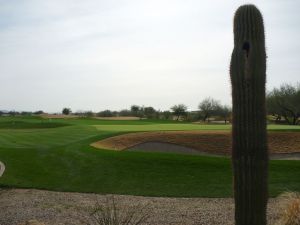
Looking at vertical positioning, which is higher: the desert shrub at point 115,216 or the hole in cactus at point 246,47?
the hole in cactus at point 246,47

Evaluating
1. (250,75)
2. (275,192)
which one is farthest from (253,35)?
(275,192)

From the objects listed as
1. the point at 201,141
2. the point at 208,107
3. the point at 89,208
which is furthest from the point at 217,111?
the point at 89,208

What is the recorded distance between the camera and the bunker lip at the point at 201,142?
956 inches

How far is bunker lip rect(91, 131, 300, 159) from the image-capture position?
79.7 ft

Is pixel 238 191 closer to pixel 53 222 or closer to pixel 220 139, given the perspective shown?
pixel 53 222

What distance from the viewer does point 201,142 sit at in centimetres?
2505

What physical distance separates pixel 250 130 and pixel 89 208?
21.9 ft

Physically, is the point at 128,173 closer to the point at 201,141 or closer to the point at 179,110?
the point at 201,141

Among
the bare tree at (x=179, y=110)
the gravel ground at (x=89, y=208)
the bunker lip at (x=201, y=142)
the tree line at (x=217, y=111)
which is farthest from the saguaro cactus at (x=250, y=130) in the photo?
the bare tree at (x=179, y=110)

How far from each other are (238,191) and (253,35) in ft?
7.01

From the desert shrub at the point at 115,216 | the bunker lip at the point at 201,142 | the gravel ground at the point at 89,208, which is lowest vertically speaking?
the gravel ground at the point at 89,208

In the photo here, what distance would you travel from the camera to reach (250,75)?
20.4ft

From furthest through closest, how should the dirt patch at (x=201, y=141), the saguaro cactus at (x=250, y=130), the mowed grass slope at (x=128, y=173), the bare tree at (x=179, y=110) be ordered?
1. the bare tree at (x=179, y=110)
2. the dirt patch at (x=201, y=141)
3. the mowed grass slope at (x=128, y=173)
4. the saguaro cactus at (x=250, y=130)

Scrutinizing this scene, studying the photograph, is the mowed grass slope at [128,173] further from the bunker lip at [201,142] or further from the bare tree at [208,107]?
the bare tree at [208,107]
